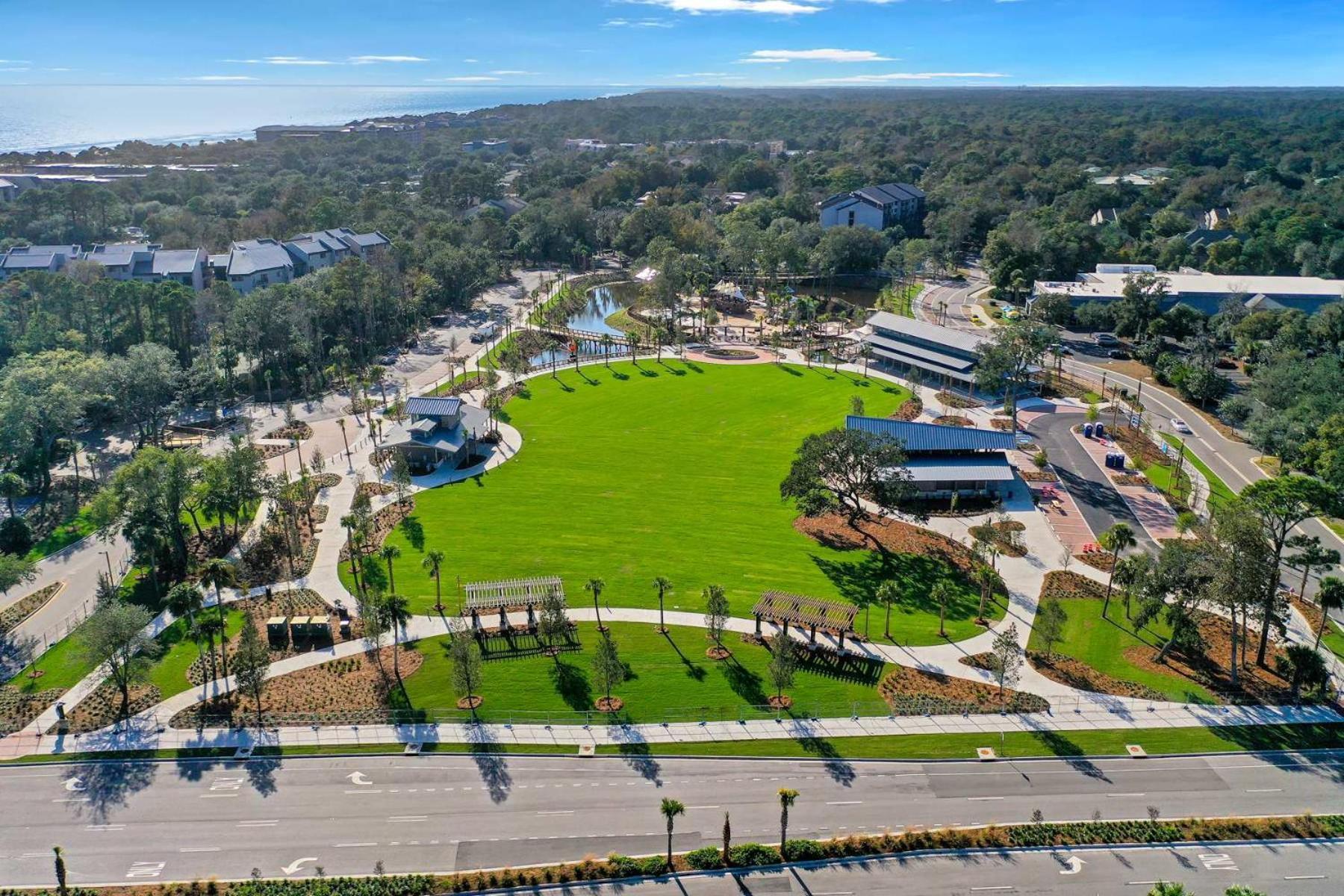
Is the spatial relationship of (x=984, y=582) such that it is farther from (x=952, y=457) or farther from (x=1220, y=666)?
(x=952, y=457)

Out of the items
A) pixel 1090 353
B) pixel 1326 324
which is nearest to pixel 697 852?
pixel 1090 353

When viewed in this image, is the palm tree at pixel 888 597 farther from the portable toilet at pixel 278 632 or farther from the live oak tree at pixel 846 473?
the portable toilet at pixel 278 632

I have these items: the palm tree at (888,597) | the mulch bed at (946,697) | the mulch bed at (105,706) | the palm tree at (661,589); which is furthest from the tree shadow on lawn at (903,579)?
the mulch bed at (105,706)

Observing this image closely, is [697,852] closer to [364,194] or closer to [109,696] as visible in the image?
[109,696]

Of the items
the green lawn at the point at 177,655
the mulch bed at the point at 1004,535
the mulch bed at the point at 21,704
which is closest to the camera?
the mulch bed at the point at 21,704

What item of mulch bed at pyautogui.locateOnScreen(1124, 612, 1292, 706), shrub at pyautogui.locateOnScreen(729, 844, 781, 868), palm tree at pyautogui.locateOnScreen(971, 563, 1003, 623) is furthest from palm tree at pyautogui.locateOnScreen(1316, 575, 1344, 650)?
shrub at pyautogui.locateOnScreen(729, 844, 781, 868)
